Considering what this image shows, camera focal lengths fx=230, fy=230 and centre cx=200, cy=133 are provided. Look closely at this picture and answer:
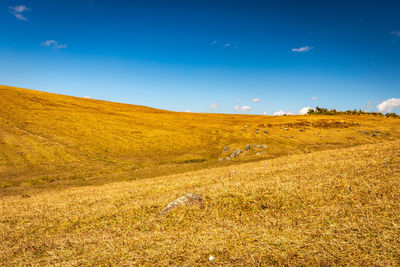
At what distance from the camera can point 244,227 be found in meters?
7.46

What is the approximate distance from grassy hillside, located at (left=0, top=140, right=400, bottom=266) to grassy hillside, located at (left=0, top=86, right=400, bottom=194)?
1587cm

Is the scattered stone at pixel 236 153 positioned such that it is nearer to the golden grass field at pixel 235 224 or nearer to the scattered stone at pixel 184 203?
the golden grass field at pixel 235 224

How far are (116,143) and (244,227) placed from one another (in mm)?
39600

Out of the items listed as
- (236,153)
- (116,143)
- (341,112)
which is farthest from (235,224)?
(341,112)

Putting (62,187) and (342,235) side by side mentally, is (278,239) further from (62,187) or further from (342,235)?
(62,187)

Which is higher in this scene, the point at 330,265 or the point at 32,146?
the point at 330,265

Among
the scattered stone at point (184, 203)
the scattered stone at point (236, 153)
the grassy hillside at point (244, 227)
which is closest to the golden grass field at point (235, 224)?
the grassy hillside at point (244, 227)

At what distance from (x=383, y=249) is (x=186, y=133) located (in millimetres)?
49852

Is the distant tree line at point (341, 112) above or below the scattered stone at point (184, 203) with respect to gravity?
above

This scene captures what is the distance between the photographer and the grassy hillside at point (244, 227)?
18.6 feet

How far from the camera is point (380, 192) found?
8.71 m

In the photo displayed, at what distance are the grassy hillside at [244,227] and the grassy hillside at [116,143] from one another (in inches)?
625

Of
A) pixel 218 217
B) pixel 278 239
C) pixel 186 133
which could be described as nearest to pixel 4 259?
pixel 218 217

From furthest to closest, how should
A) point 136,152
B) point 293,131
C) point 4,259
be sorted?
1. point 293,131
2. point 136,152
3. point 4,259
